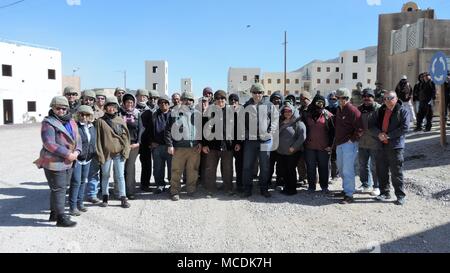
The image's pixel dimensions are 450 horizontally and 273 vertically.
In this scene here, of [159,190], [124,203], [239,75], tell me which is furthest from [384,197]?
[239,75]

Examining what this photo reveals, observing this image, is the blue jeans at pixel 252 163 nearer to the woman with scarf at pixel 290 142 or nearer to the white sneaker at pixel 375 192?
the woman with scarf at pixel 290 142

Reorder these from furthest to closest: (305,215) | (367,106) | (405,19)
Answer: (405,19) → (367,106) → (305,215)

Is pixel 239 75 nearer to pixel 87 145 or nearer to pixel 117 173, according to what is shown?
pixel 117 173

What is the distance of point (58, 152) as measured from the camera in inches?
188

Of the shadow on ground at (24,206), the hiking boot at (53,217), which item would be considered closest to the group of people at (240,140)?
the hiking boot at (53,217)

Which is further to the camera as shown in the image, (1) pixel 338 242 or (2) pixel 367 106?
(2) pixel 367 106

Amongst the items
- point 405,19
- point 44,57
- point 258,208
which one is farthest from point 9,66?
point 258,208

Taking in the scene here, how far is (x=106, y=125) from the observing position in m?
5.86

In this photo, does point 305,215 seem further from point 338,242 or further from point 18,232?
point 18,232

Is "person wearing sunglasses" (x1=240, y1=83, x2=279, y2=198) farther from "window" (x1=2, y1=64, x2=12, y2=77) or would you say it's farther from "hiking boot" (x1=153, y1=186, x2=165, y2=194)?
"window" (x1=2, y1=64, x2=12, y2=77)

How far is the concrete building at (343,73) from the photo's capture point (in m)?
72.4

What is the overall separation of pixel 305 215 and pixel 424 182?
112 inches
